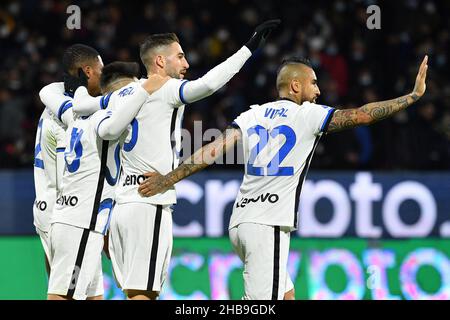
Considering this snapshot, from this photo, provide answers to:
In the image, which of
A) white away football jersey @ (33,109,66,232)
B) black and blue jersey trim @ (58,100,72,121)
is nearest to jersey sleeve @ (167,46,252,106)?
black and blue jersey trim @ (58,100,72,121)

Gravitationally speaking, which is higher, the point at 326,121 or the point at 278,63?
the point at 278,63

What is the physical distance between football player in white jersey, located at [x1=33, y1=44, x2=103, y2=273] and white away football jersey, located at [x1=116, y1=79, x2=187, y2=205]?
89 centimetres

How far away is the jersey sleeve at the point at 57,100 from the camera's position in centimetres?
Result: 830

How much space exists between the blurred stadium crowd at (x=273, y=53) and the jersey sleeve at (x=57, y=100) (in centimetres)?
531

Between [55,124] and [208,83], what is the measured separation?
74.4 inches

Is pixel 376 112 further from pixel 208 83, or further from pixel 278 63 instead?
pixel 278 63

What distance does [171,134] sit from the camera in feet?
24.9

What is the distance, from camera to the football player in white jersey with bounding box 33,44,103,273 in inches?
331

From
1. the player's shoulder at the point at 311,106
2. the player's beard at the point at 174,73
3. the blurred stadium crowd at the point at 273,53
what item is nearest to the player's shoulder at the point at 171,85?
the player's beard at the point at 174,73

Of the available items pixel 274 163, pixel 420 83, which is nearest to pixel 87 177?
pixel 274 163

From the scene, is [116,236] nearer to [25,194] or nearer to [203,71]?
[25,194]

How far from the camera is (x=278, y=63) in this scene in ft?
53.2

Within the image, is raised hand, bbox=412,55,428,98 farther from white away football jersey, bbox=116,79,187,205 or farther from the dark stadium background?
the dark stadium background

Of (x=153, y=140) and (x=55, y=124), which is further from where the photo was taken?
(x=55, y=124)
